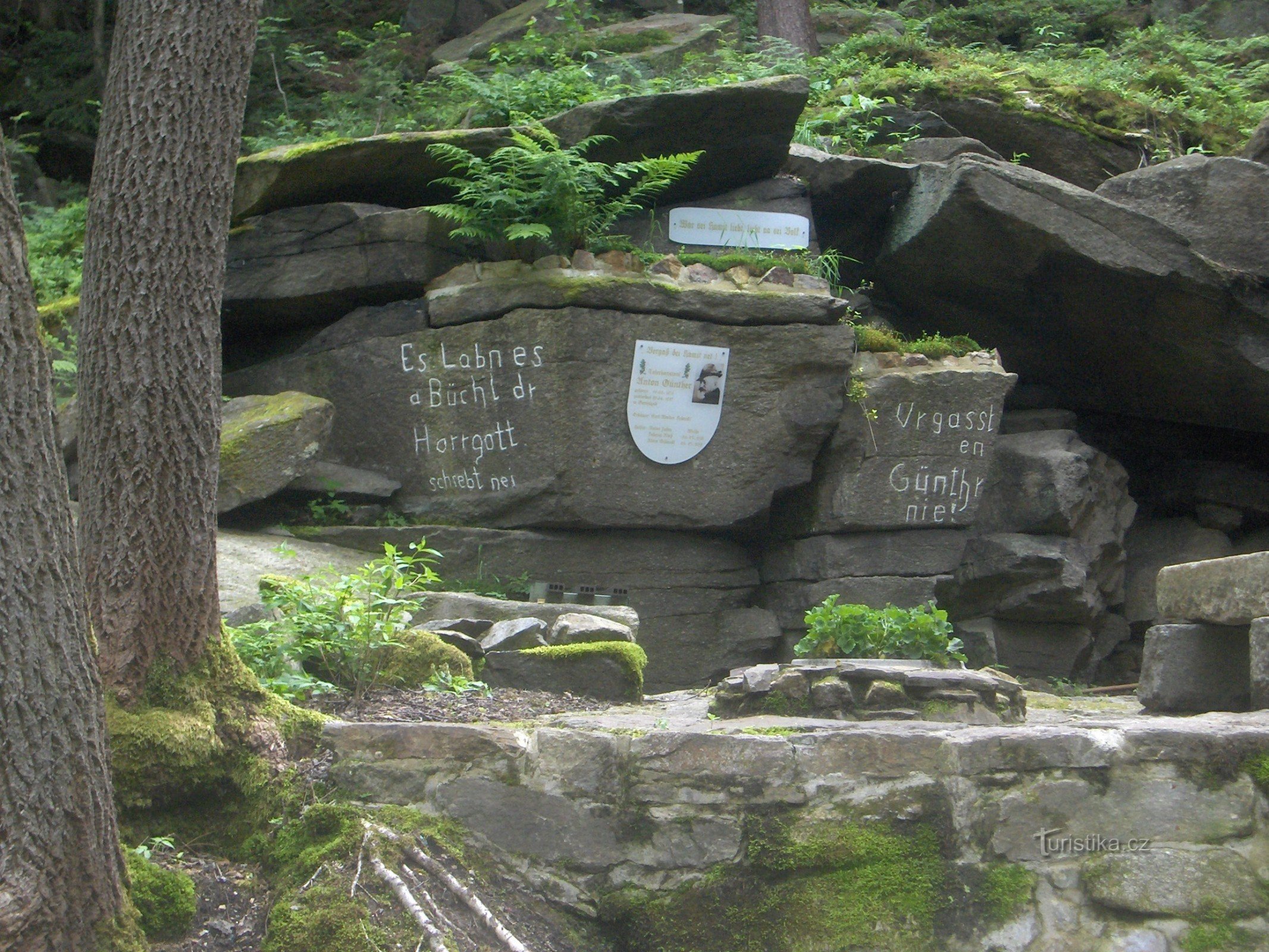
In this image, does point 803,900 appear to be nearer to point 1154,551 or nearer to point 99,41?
point 1154,551

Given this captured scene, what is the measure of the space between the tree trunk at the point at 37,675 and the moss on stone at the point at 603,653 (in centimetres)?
275

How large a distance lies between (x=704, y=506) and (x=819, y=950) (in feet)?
17.9

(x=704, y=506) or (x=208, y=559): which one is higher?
(x=208, y=559)

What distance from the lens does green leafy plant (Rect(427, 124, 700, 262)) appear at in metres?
8.41

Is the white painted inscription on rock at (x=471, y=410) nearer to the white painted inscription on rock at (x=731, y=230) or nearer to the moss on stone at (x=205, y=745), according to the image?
the white painted inscription on rock at (x=731, y=230)

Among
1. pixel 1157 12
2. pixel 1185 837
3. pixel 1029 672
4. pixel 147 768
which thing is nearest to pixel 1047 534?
pixel 1029 672

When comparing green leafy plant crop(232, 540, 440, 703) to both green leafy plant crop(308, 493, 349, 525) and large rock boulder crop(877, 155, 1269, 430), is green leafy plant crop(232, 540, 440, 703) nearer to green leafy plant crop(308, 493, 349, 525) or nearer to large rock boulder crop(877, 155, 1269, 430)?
green leafy plant crop(308, 493, 349, 525)

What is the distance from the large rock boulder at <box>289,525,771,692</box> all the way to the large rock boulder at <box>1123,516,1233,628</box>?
174 inches

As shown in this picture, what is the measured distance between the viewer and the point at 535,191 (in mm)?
8539

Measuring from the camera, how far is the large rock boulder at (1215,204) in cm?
1001

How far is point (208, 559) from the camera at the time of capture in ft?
13.3

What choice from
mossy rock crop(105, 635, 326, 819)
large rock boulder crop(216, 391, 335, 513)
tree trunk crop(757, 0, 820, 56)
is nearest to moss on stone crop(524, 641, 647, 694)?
mossy rock crop(105, 635, 326, 819)

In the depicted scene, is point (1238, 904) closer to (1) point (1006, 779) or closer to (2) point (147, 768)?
(1) point (1006, 779)

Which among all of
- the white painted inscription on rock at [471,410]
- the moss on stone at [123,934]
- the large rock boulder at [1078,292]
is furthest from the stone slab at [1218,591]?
the large rock boulder at [1078,292]
